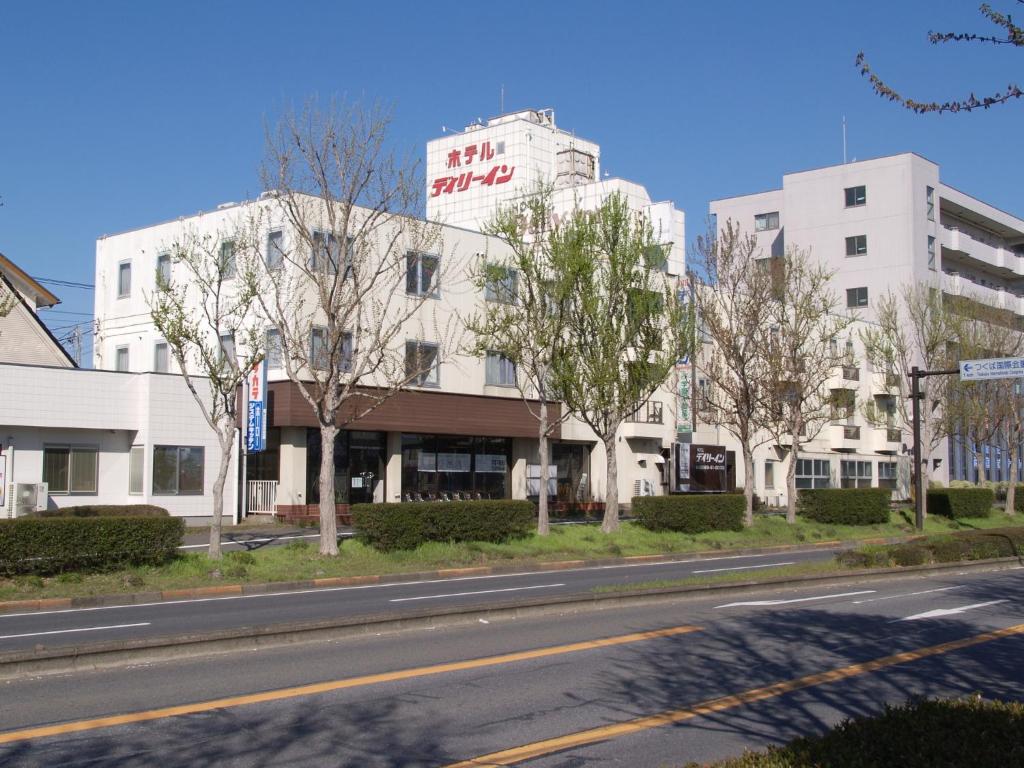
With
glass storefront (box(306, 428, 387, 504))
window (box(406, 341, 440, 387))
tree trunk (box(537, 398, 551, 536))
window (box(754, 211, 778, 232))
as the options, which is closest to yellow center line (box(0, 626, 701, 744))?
tree trunk (box(537, 398, 551, 536))

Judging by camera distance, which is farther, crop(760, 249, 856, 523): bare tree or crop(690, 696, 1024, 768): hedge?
crop(760, 249, 856, 523): bare tree

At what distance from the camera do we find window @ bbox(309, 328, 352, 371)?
2608 cm

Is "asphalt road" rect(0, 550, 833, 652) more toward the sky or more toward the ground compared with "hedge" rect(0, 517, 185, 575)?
more toward the ground

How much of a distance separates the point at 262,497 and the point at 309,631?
23.8m

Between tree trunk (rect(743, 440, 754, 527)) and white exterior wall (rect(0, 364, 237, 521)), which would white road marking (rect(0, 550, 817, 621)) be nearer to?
tree trunk (rect(743, 440, 754, 527))

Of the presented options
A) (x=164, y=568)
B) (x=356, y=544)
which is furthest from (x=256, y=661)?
(x=356, y=544)

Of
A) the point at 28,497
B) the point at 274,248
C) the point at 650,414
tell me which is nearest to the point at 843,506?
the point at 650,414

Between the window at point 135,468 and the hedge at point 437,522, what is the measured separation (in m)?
10.4

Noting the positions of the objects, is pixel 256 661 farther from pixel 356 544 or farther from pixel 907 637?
pixel 356 544

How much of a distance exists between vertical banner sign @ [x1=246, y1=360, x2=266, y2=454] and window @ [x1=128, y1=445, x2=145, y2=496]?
3214 millimetres

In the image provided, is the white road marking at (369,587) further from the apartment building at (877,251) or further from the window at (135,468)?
the apartment building at (877,251)

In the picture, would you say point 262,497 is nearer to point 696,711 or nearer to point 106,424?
point 106,424

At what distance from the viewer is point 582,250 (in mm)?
30688

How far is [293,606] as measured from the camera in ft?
57.9
